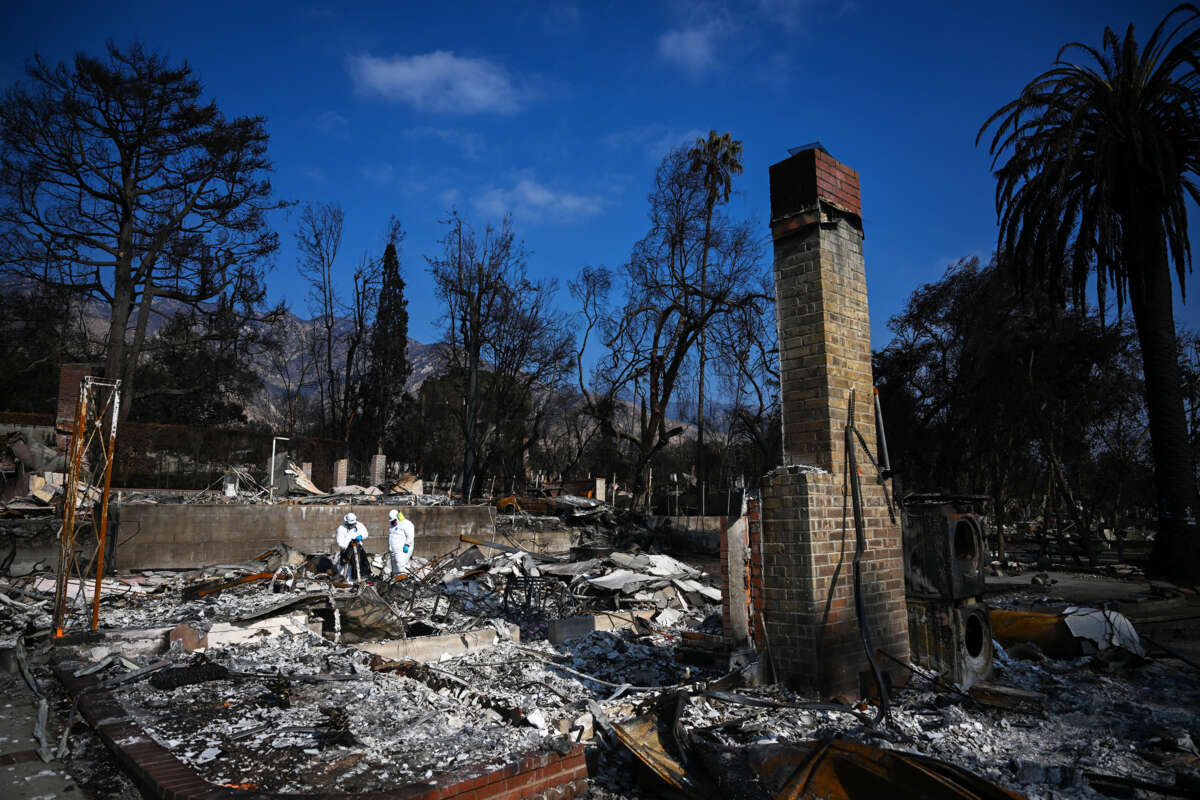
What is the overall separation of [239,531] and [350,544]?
3.37m

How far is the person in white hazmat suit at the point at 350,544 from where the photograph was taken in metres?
13.0

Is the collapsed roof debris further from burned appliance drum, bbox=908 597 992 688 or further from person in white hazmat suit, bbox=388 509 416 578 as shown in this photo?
person in white hazmat suit, bbox=388 509 416 578

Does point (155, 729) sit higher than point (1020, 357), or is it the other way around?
point (1020, 357)

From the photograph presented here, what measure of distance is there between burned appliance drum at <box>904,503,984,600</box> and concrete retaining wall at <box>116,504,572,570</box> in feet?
44.0

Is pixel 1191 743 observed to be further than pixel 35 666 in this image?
No

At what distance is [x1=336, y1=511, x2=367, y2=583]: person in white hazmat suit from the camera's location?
1297 cm

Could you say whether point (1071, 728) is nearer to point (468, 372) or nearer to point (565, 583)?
point (565, 583)

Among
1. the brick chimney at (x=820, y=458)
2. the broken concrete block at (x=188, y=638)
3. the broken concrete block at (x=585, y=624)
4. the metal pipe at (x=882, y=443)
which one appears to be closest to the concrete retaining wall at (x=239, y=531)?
the broken concrete block at (x=188, y=638)

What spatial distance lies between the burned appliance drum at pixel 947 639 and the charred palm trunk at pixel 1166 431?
1199 cm

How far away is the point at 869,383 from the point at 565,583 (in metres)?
7.35

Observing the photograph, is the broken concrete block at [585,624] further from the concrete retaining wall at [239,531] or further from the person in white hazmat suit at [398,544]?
the concrete retaining wall at [239,531]

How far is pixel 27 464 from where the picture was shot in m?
16.7

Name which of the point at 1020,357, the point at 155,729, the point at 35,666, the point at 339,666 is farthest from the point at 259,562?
the point at 1020,357

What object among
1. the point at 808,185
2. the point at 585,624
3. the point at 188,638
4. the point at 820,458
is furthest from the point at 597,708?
the point at 188,638
